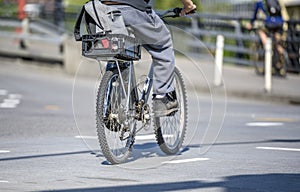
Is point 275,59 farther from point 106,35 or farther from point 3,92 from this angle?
point 106,35

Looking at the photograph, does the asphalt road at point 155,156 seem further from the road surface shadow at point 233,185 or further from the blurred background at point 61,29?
the blurred background at point 61,29

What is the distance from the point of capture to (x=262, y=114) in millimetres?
14547

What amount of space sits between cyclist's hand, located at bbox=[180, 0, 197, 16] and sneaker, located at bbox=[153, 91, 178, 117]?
745 millimetres

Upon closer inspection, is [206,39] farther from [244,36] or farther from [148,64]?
[148,64]

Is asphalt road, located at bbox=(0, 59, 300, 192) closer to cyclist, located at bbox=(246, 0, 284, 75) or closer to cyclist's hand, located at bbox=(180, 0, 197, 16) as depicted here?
cyclist's hand, located at bbox=(180, 0, 197, 16)

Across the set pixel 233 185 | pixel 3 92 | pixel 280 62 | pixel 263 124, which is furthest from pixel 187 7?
pixel 280 62

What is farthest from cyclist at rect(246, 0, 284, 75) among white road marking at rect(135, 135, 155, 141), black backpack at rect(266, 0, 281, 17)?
white road marking at rect(135, 135, 155, 141)

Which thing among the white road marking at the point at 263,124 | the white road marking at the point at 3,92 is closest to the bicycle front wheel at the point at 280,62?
the white road marking at the point at 3,92

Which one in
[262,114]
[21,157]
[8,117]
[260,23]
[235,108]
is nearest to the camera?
[21,157]

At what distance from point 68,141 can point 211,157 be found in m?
1.99

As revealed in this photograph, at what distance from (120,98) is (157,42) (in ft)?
1.91

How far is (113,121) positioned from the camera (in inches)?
297

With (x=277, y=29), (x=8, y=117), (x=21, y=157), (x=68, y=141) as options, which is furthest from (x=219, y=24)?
(x=21, y=157)

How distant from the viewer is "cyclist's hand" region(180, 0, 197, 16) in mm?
7934
